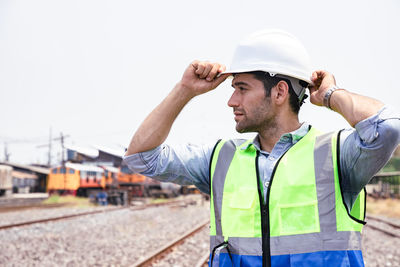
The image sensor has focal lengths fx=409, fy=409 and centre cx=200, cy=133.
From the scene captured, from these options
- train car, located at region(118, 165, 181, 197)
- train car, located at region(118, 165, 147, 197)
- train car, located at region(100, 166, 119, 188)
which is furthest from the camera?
train car, located at region(118, 165, 181, 197)

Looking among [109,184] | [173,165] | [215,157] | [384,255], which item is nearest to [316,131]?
[215,157]

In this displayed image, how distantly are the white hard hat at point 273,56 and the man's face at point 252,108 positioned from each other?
4.0 inches

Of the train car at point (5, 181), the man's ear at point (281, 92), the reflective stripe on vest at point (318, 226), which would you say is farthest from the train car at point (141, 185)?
the reflective stripe on vest at point (318, 226)

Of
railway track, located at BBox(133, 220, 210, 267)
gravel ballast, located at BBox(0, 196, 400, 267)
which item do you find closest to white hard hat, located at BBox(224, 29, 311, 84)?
railway track, located at BBox(133, 220, 210, 267)

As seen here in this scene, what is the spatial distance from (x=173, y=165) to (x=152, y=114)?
30 cm

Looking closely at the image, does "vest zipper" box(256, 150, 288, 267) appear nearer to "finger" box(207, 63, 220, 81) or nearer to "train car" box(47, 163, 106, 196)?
"finger" box(207, 63, 220, 81)

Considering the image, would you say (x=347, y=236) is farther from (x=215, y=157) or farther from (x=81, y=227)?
(x=81, y=227)

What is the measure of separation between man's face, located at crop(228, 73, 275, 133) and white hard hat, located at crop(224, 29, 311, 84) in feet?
0.33

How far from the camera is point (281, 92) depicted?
7.01ft

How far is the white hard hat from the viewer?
212cm

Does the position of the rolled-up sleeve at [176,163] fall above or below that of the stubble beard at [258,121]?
below

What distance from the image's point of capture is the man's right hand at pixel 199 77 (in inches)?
83.2

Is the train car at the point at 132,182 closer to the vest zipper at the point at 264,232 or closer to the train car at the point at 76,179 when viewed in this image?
the train car at the point at 76,179

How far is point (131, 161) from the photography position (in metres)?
2.10
